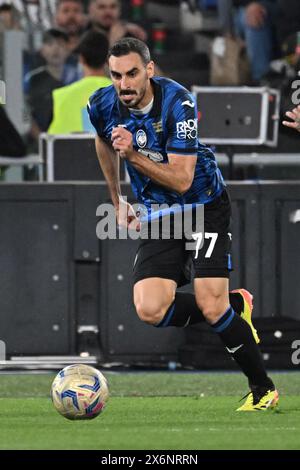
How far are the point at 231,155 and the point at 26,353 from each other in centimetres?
268

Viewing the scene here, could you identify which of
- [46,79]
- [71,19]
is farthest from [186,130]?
[71,19]

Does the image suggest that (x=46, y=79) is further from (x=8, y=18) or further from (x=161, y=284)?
(x=161, y=284)

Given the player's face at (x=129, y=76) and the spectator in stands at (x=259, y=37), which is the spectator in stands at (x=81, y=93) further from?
the player's face at (x=129, y=76)

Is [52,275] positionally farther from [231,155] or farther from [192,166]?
[192,166]

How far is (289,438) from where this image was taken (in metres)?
8.98

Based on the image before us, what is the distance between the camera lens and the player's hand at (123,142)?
32.9 ft

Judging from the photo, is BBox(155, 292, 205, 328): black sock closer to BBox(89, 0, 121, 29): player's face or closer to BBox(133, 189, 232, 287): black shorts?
BBox(133, 189, 232, 287): black shorts

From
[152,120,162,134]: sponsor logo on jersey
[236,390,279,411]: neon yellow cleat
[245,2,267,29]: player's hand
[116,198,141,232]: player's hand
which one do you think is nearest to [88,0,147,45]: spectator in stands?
[245,2,267,29]: player's hand

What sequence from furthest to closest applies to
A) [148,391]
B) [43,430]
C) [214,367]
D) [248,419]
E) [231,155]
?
[231,155] < [214,367] < [148,391] < [248,419] < [43,430]

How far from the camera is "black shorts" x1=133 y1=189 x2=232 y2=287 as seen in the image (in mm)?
10797

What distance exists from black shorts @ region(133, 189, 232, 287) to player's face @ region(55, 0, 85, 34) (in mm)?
9288

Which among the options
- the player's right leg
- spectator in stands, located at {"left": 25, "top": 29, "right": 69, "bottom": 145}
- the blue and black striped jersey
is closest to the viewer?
the blue and black striped jersey

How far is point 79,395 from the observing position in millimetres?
10062

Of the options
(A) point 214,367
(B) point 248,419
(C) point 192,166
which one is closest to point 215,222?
(C) point 192,166
